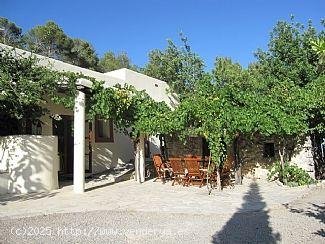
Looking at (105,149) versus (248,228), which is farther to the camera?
(105,149)

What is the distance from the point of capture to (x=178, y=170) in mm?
12094

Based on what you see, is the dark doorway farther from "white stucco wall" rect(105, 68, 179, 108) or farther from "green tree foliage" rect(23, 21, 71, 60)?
Result: "green tree foliage" rect(23, 21, 71, 60)

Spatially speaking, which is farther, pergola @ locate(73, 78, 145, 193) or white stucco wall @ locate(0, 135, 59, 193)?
pergola @ locate(73, 78, 145, 193)

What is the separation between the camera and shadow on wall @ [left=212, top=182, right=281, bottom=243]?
5734 mm

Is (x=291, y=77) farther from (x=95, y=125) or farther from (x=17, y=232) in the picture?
(x=17, y=232)

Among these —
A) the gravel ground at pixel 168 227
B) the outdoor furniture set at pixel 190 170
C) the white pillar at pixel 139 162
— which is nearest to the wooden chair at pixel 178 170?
the outdoor furniture set at pixel 190 170

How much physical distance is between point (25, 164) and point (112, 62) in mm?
32278

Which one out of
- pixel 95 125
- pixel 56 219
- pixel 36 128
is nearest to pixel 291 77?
pixel 95 125

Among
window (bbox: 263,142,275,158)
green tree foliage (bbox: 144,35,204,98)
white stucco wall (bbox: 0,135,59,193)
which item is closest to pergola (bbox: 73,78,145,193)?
white stucco wall (bbox: 0,135,59,193)

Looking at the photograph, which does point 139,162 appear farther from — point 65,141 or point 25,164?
point 25,164

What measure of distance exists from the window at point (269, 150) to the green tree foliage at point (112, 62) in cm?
2661

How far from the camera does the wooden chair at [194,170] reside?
11352 millimetres

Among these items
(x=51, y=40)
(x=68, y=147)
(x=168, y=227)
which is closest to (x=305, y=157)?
(x=168, y=227)

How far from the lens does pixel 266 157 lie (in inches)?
550
